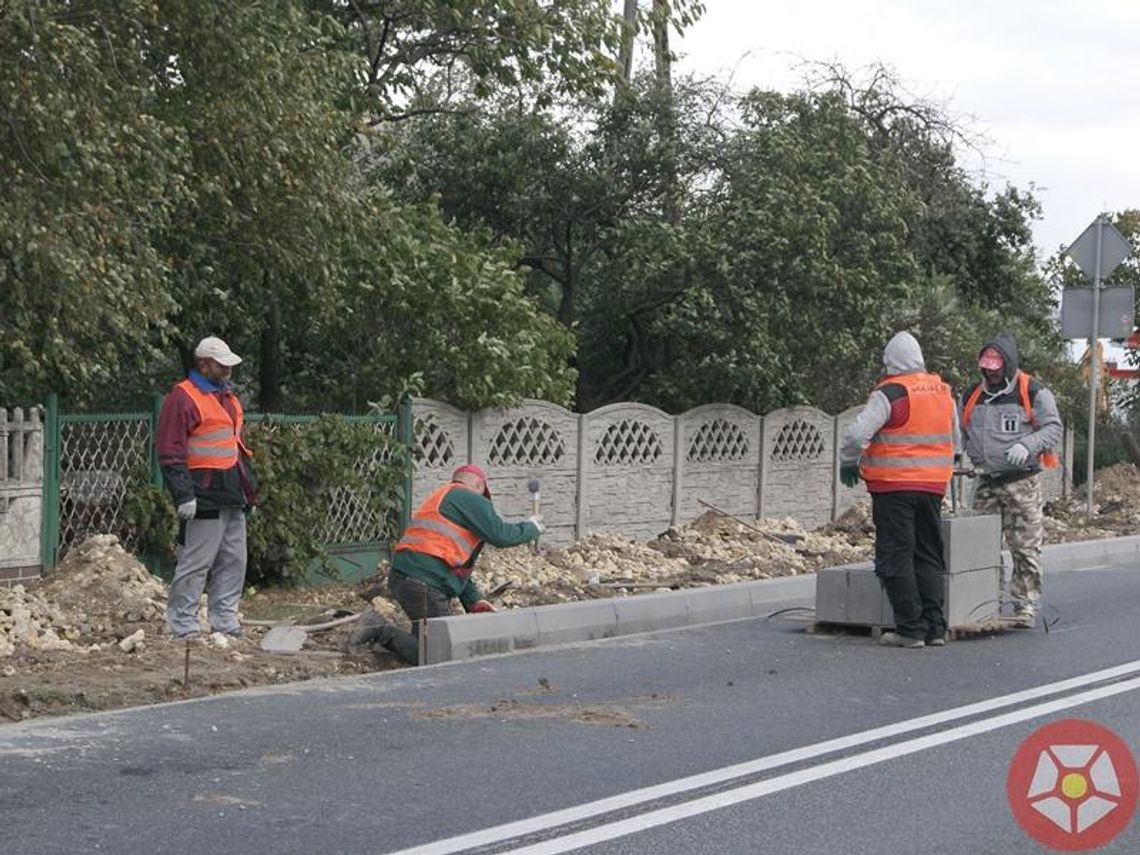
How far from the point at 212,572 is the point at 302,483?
3.27m

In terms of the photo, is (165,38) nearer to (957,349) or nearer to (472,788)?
(472,788)

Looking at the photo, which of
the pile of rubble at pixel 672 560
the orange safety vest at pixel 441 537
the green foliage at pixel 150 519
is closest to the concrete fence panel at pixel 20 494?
the green foliage at pixel 150 519

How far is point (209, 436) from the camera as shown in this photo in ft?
36.9

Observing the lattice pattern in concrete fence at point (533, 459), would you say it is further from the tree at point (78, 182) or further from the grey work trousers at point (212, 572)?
the grey work trousers at point (212, 572)

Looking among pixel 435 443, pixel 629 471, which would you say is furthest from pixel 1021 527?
pixel 629 471

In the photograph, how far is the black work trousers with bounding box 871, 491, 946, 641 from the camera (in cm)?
1141

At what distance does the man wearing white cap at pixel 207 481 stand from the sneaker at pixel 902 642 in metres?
4.00

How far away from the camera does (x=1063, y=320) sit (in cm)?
1991

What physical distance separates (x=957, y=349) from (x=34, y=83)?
1395cm

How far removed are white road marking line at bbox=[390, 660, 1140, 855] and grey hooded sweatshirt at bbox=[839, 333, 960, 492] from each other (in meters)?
1.87

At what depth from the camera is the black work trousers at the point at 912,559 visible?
11.4m

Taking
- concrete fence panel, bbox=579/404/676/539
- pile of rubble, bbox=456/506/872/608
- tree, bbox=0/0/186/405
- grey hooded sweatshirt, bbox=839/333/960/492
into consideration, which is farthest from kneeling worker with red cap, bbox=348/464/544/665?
concrete fence panel, bbox=579/404/676/539

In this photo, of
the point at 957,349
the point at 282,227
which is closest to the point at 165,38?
the point at 282,227

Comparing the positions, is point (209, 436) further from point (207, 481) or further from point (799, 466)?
point (799, 466)
